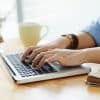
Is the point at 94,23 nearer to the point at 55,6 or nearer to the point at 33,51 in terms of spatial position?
the point at 33,51

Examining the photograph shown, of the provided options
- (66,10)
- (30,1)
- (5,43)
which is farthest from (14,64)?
(30,1)

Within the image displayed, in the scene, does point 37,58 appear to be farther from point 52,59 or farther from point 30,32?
point 30,32

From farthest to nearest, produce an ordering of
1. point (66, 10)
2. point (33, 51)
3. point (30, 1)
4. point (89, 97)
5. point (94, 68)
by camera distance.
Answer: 1. point (30, 1)
2. point (66, 10)
3. point (33, 51)
4. point (94, 68)
5. point (89, 97)

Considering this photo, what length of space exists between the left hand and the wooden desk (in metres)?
0.07

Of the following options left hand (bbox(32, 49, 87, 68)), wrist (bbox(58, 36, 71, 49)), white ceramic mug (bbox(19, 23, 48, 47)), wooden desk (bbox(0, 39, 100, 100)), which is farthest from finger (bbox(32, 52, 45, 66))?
white ceramic mug (bbox(19, 23, 48, 47))

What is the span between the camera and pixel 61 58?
1.00 m

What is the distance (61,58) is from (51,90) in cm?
17

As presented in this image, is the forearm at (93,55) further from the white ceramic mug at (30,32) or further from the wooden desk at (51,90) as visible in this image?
the white ceramic mug at (30,32)

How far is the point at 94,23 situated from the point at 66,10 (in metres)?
0.55

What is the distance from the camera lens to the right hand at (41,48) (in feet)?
3.61

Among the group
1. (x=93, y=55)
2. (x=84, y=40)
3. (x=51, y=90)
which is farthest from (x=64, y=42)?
(x=51, y=90)

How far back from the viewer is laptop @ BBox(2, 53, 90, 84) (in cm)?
94

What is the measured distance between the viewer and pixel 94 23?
55.3 inches

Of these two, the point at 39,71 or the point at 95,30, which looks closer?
the point at 39,71
